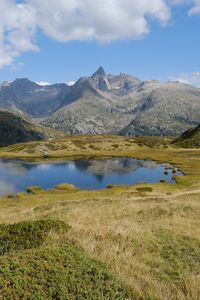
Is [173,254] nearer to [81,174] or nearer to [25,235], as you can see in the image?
[25,235]

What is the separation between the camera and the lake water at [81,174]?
4008 inches

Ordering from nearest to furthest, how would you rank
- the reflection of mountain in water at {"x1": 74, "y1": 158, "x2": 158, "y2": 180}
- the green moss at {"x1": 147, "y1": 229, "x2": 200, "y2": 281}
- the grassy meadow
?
the grassy meadow
the green moss at {"x1": 147, "y1": 229, "x2": 200, "y2": 281}
the reflection of mountain in water at {"x1": 74, "y1": 158, "x2": 158, "y2": 180}

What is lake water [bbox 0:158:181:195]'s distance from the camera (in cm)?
10181

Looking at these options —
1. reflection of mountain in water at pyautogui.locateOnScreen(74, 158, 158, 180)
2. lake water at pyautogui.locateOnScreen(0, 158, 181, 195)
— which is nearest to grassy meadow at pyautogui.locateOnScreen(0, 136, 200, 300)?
lake water at pyautogui.locateOnScreen(0, 158, 181, 195)

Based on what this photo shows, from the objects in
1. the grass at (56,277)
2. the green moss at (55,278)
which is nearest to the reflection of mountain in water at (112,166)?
the grass at (56,277)

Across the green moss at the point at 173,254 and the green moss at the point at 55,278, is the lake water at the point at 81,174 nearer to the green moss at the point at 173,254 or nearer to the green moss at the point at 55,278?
the green moss at the point at 173,254

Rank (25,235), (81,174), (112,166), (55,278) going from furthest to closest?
(112,166) < (81,174) < (25,235) < (55,278)

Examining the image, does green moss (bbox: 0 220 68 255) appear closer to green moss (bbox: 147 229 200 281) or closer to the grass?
the grass

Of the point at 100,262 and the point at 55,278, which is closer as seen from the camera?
the point at 55,278

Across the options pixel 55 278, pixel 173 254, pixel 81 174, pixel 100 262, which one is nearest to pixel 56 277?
pixel 55 278

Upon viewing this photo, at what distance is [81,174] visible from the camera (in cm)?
12156

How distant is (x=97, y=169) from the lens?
5167 inches

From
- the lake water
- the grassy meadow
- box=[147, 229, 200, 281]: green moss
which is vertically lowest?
the lake water

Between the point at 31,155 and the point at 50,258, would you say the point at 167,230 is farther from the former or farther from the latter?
the point at 31,155
